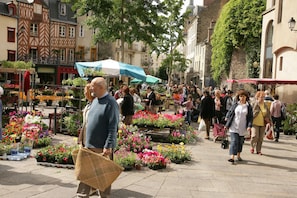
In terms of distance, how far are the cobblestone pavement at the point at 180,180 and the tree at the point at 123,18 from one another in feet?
47.8

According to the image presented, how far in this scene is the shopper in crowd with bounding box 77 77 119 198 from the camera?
504 centimetres

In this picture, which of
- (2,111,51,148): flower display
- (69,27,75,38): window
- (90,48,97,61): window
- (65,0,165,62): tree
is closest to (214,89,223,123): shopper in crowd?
(2,111,51,148): flower display

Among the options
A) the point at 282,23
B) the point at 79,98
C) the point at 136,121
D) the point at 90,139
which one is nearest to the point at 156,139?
the point at 136,121

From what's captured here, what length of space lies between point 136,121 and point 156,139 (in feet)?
2.84

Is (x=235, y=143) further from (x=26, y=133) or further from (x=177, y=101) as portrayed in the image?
(x=177, y=101)

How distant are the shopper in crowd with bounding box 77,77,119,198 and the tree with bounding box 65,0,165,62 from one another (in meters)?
17.8

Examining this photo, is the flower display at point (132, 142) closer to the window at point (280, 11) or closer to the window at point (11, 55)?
the window at point (280, 11)

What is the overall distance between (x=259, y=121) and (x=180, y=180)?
4.26 m

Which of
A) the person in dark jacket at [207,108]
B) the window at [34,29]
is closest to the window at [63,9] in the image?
the window at [34,29]

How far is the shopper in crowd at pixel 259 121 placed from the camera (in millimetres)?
10562

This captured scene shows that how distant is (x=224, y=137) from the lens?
11938 millimetres

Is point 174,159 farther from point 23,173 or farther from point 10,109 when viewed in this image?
point 10,109

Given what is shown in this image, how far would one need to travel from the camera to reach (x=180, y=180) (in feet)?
23.8

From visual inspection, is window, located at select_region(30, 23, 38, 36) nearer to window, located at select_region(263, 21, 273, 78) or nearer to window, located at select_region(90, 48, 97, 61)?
window, located at select_region(90, 48, 97, 61)
